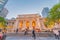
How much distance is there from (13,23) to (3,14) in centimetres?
256

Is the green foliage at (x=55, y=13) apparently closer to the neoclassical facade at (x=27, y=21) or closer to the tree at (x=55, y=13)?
the tree at (x=55, y=13)

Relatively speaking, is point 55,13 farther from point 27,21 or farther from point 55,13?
point 27,21

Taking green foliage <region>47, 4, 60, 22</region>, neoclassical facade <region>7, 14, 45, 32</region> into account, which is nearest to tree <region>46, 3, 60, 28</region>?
green foliage <region>47, 4, 60, 22</region>

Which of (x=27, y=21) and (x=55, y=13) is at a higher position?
(x=55, y=13)

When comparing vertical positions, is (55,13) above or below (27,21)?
above

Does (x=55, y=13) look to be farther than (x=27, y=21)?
No

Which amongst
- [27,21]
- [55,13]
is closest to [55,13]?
[55,13]

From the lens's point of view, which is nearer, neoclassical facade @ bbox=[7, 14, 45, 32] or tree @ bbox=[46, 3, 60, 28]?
tree @ bbox=[46, 3, 60, 28]

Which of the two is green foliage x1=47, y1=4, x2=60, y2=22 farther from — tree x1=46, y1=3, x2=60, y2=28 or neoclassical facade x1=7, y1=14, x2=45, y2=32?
neoclassical facade x1=7, y1=14, x2=45, y2=32

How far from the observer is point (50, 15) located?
25.7m

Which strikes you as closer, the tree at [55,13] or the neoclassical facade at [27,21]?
the tree at [55,13]

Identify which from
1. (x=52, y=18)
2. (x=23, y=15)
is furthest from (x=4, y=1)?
(x=52, y=18)

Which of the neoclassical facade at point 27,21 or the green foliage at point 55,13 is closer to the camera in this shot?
the green foliage at point 55,13

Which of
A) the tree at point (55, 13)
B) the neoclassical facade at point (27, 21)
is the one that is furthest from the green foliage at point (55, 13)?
the neoclassical facade at point (27, 21)
